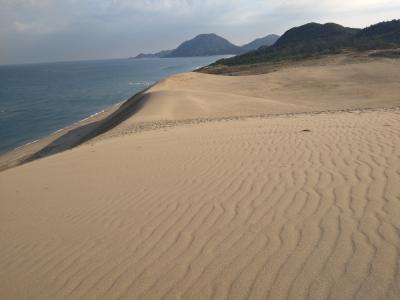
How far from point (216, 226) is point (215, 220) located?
6.6 inches

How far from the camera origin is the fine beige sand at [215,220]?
341cm

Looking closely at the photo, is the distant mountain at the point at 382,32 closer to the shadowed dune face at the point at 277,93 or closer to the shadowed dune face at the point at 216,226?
the shadowed dune face at the point at 277,93

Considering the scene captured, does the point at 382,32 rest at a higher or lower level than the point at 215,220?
higher

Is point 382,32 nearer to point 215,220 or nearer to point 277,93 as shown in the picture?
point 277,93

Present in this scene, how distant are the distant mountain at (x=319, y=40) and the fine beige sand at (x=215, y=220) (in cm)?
4207

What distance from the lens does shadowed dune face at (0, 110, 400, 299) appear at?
3387mm

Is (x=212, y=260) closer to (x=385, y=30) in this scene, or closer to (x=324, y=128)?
(x=324, y=128)

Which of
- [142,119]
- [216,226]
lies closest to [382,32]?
[142,119]

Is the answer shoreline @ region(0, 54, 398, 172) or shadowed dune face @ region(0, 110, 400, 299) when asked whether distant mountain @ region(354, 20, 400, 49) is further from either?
shadowed dune face @ region(0, 110, 400, 299)

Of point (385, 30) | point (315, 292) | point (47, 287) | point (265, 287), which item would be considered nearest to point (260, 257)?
point (265, 287)

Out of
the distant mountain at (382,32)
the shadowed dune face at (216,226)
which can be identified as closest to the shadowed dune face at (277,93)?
the shadowed dune face at (216,226)

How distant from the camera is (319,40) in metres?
71.6

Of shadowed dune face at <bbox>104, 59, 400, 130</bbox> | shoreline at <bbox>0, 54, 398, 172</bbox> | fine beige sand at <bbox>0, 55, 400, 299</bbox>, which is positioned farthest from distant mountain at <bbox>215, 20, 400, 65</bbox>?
fine beige sand at <bbox>0, 55, 400, 299</bbox>

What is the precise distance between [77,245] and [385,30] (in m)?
72.8
